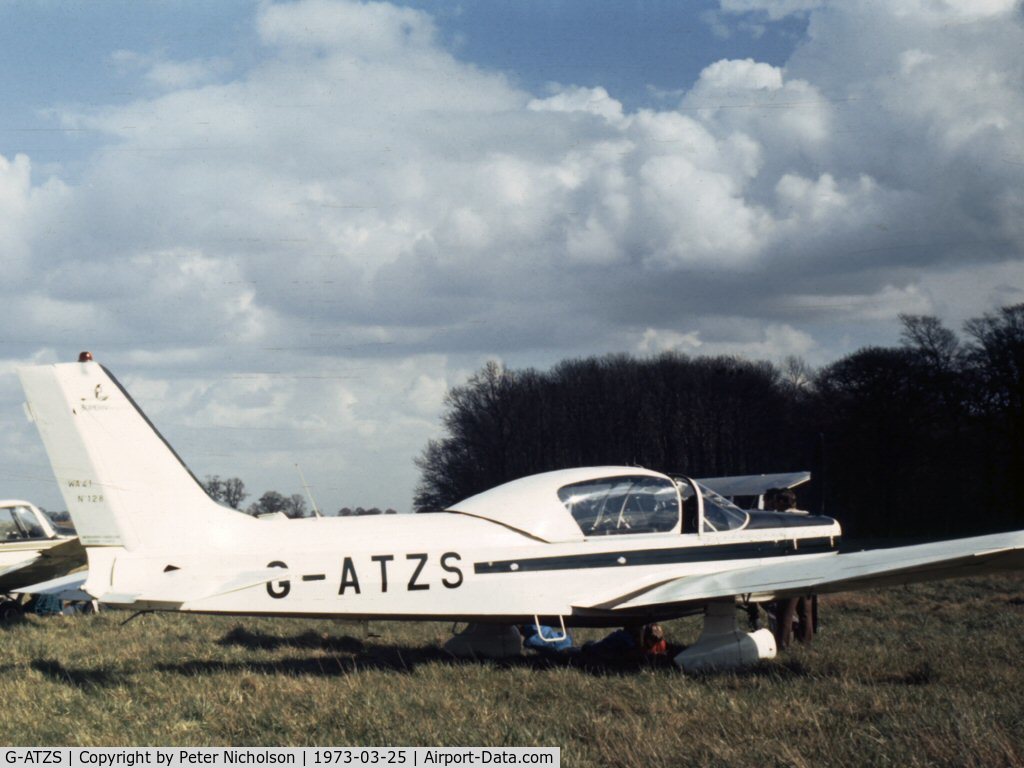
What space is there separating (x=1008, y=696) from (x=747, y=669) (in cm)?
230

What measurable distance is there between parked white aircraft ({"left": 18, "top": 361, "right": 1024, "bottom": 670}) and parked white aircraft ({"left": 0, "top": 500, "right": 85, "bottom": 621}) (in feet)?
28.0

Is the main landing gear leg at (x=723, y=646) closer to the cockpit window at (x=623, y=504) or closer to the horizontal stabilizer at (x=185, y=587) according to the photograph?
the cockpit window at (x=623, y=504)

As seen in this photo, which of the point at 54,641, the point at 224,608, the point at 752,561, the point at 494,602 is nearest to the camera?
the point at 224,608

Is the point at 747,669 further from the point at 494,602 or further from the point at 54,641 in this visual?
the point at 54,641

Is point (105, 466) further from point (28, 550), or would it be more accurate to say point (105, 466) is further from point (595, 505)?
point (28, 550)

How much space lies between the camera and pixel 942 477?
51.1 meters

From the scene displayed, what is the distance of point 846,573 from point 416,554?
379 cm

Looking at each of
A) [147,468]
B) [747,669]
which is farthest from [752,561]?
[147,468]

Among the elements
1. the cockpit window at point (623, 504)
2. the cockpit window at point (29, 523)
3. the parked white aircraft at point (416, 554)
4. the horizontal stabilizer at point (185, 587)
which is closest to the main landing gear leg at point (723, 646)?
the parked white aircraft at point (416, 554)

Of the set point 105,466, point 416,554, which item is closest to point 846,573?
point 416,554

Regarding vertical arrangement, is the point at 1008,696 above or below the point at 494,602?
below

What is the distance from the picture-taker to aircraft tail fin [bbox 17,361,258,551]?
8352 millimetres

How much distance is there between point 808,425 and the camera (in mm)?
55438

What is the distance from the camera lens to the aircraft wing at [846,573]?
777 cm
